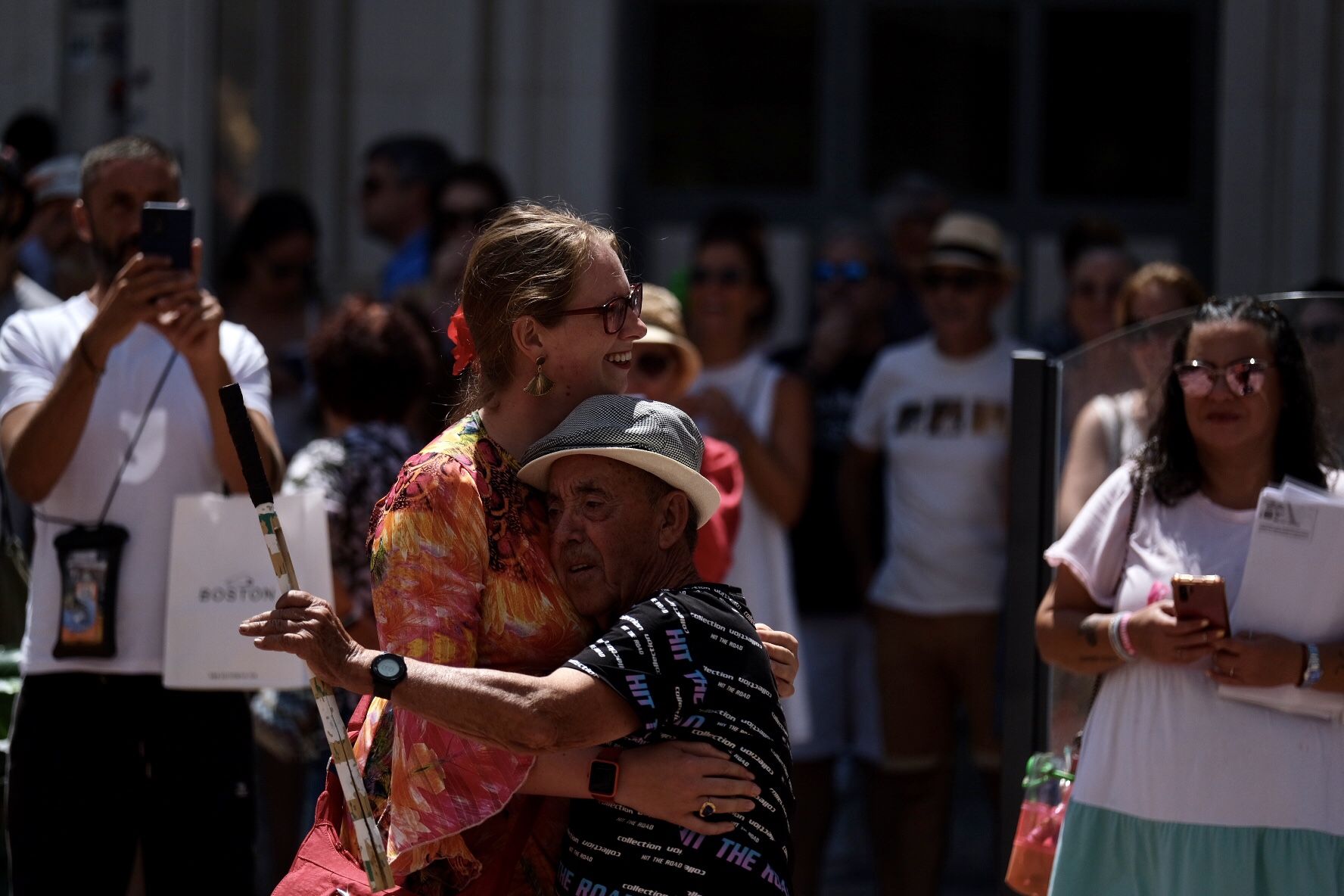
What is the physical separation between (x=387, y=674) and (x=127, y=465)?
1.79m

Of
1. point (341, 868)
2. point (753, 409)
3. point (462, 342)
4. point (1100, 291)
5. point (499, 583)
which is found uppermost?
point (1100, 291)

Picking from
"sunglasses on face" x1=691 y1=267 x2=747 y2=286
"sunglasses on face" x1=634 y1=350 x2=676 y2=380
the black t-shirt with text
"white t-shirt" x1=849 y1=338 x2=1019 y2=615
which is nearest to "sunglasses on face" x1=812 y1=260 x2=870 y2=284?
"white t-shirt" x1=849 y1=338 x2=1019 y2=615

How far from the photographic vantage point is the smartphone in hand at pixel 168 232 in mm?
3914

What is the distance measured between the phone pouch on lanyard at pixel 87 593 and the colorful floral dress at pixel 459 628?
135 centimetres

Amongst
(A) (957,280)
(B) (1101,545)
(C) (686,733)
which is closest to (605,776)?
(C) (686,733)

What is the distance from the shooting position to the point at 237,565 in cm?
402

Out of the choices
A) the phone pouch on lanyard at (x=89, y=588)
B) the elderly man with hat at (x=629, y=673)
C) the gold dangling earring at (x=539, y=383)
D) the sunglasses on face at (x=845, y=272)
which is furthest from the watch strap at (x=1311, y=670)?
the sunglasses on face at (x=845, y=272)

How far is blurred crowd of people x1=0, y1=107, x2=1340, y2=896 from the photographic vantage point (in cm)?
498

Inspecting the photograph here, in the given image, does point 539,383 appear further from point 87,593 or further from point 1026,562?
point 1026,562

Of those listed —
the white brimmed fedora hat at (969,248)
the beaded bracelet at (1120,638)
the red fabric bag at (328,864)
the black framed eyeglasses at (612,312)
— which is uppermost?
the white brimmed fedora hat at (969,248)

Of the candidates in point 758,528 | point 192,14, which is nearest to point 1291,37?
point 758,528

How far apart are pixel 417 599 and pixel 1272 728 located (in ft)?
6.18

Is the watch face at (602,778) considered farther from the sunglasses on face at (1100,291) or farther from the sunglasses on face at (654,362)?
the sunglasses on face at (1100,291)

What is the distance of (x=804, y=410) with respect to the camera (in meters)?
5.93
